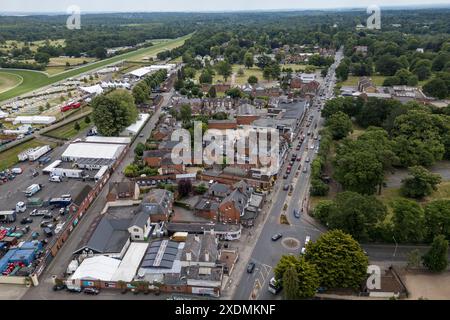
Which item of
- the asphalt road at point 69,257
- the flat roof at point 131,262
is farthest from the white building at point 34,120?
the flat roof at point 131,262

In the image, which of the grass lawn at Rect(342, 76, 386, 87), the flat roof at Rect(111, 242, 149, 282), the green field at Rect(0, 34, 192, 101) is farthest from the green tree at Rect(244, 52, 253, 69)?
the flat roof at Rect(111, 242, 149, 282)

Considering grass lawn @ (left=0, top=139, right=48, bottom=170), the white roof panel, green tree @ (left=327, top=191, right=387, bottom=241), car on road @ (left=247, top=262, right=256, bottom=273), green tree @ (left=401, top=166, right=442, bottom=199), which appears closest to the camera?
the white roof panel

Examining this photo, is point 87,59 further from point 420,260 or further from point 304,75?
point 420,260

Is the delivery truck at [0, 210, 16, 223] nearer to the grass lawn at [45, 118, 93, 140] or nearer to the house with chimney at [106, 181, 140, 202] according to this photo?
the house with chimney at [106, 181, 140, 202]

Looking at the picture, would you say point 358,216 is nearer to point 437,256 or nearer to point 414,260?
point 414,260

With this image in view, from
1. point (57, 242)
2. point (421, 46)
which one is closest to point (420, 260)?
point (57, 242)

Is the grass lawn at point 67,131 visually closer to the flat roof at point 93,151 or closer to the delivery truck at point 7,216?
the flat roof at point 93,151

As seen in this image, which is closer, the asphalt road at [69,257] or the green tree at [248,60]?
the asphalt road at [69,257]
